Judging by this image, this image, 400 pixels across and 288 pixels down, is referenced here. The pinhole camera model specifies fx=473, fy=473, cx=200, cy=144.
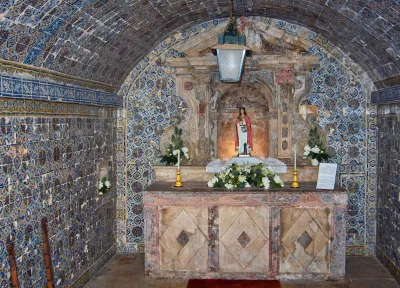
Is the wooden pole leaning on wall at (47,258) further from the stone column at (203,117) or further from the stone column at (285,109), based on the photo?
the stone column at (285,109)

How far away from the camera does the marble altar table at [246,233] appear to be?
857 cm

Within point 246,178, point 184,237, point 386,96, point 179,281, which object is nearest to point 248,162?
point 246,178

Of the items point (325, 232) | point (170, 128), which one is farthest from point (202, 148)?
point (325, 232)

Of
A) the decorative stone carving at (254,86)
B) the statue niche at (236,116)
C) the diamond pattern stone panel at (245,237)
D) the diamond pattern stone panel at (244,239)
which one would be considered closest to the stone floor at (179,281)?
the diamond pattern stone panel at (245,237)

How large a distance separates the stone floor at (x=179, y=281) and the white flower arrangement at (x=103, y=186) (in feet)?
5.08

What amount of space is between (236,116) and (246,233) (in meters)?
3.14

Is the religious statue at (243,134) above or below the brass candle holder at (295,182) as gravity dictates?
above

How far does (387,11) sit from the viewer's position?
20.6 feet

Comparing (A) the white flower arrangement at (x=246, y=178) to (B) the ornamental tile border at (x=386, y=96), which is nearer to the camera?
(B) the ornamental tile border at (x=386, y=96)

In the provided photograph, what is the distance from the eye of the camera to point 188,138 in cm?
1027

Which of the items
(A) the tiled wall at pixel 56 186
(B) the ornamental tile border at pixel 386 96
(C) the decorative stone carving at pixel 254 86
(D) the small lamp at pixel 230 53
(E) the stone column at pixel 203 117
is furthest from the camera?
(E) the stone column at pixel 203 117

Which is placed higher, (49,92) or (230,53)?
(230,53)

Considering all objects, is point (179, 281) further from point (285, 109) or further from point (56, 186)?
point (285, 109)

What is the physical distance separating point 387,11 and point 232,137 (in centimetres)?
521
